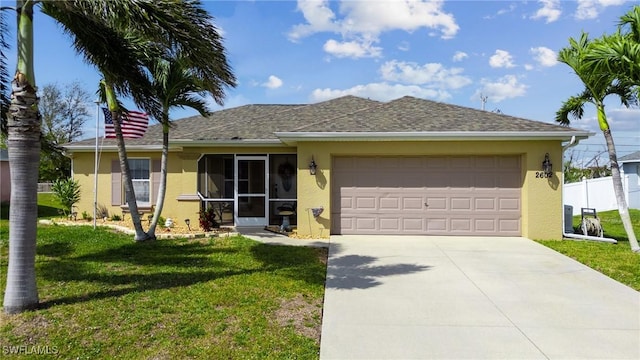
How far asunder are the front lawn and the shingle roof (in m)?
4.61

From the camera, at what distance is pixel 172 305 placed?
17.6ft

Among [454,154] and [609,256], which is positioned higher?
[454,154]

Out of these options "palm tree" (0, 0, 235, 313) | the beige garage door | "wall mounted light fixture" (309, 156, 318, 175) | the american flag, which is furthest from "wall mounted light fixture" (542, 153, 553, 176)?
the american flag

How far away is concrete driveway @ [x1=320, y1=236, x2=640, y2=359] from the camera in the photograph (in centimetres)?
430

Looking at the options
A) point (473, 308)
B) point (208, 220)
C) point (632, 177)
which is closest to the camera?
point (473, 308)

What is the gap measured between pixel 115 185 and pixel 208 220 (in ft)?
15.8

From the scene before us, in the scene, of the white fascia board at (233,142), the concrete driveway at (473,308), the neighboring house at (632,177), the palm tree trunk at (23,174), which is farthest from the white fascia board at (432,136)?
the neighboring house at (632,177)

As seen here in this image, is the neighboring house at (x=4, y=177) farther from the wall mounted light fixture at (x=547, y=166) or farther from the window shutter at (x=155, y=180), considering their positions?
the wall mounted light fixture at (x=547, y=166)

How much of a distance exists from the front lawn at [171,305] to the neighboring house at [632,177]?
22.8 metres

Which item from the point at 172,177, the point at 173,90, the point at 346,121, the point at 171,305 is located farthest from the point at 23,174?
the point at 172,177

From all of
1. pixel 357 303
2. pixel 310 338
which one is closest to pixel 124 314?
pixel 310 338

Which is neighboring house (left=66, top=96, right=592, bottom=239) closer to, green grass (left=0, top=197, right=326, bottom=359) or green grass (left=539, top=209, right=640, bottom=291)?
green grass (left=539, top=209, right=640, bottom=291)

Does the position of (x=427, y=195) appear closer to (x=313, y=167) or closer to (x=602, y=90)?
(x=313, y=167)

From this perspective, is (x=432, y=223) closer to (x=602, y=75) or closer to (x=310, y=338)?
(x=602, y=75)
